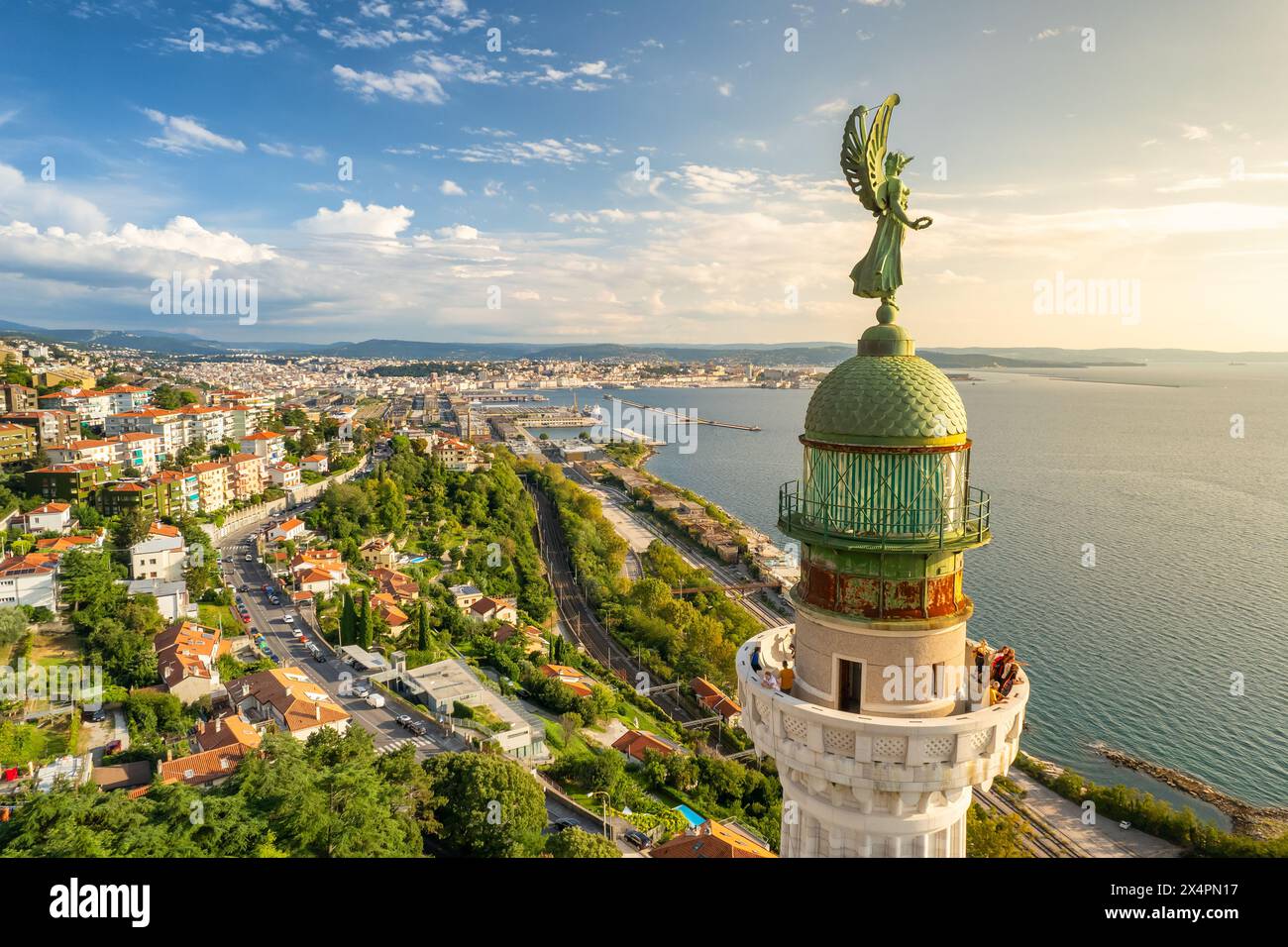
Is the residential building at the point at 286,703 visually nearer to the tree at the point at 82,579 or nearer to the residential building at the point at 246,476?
the tree at the point at 82,579

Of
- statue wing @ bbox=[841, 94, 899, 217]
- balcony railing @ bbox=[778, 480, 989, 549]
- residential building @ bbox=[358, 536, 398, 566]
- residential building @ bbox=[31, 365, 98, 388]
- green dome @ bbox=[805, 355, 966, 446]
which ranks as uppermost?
residential building @ bbox=[31, 365, 98, 388]

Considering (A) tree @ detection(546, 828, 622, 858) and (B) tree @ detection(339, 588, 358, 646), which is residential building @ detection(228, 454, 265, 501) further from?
(A) tree @ detection(546, 828, 622, 858)

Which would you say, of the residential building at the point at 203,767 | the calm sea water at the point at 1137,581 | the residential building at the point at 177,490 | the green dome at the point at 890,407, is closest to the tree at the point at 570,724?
the residential building at the point at 203,767

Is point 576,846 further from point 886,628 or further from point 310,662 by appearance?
point 310,662

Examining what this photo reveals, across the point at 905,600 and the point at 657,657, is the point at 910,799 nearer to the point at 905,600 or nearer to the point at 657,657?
the point at 905,600

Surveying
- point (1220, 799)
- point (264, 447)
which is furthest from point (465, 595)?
point (1220, 799)

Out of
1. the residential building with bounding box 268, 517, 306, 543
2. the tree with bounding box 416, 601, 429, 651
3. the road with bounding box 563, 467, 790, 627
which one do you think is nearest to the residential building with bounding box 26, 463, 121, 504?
the residential building with bounding box 268, 517, 306, 543
